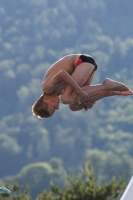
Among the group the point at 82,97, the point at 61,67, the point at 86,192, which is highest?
the point at 86,192

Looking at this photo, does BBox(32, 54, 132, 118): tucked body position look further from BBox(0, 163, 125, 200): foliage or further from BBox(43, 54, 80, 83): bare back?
BBox(0, 163, 125, 200): foliage

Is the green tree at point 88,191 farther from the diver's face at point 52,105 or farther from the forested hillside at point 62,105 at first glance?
the forested hillside at point 62,105

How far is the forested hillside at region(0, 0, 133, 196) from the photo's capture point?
3716 centimetres

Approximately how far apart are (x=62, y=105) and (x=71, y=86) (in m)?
37.8

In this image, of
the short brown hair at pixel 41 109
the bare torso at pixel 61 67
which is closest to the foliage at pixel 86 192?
the short brown hair at pixel 41 109

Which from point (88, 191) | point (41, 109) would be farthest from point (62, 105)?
point (41, 109)

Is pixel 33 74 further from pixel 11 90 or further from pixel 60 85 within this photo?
pixel 60 85

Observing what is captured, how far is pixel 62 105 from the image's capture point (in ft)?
138

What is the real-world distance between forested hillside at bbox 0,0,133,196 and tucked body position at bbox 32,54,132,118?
2864 cm

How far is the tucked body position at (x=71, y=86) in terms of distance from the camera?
420cm

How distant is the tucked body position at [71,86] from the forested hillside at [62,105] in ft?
94.0

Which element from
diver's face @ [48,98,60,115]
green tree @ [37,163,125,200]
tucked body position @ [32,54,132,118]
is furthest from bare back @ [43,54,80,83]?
green tree @ [37,163,125,200]

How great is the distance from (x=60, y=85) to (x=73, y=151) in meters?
34.5

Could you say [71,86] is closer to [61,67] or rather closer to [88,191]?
[61,67]
